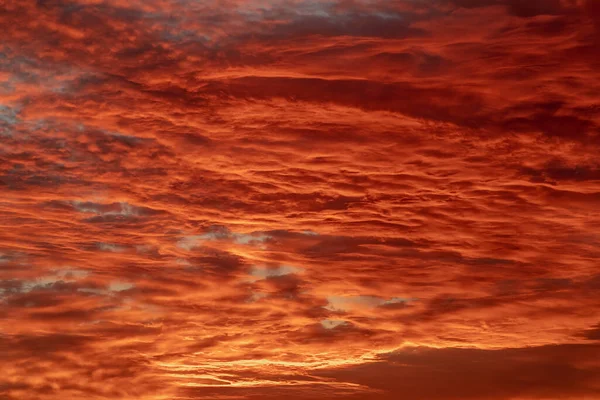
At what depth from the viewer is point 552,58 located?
10.0m

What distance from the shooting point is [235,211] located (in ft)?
43.8

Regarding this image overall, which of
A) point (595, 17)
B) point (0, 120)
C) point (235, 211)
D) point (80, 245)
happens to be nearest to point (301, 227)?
point (235, 211)

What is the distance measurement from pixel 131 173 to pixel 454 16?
574 cm

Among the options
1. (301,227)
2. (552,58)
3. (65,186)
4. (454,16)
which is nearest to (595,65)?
(552,58)

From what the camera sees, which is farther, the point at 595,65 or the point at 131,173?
the point at 131,173

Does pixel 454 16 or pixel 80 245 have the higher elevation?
pixel 454 16

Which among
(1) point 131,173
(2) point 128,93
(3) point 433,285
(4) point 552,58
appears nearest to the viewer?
(4) point 552,58

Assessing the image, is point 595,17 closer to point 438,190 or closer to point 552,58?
point 552,58

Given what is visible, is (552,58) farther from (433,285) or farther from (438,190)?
(433,285)

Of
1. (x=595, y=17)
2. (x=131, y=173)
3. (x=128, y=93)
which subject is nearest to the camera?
(x=595, y=17)

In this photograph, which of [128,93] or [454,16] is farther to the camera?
[128,93]

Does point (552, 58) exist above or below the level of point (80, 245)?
above

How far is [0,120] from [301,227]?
512 centimetres

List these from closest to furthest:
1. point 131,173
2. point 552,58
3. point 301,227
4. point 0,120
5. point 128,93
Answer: point 552,58 → point 128,93 → point 0,120 → point 131,173 → point 301,227
